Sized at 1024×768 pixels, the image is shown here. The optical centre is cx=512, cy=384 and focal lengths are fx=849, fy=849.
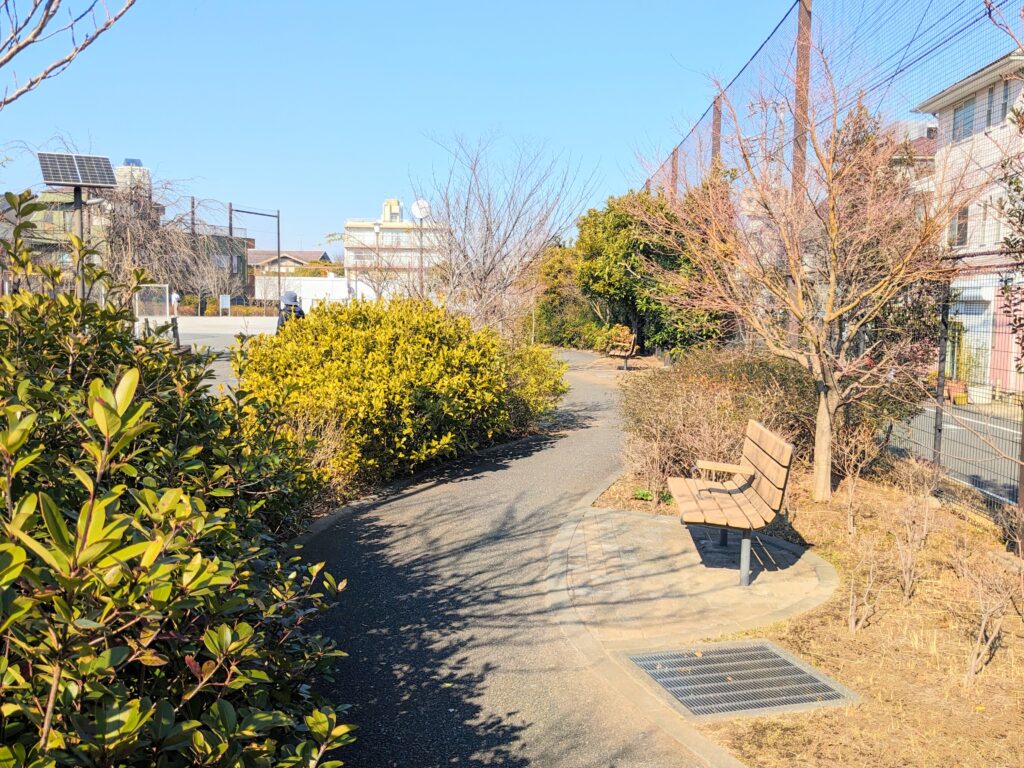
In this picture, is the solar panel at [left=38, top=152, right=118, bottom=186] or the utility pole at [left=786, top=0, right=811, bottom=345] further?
the solar panel at [left=38, top=152, right=118, bottom=186]

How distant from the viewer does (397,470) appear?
8.65 meters

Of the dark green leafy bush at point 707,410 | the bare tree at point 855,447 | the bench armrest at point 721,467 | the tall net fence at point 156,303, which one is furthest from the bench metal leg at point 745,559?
the tall net fence at point 156,303

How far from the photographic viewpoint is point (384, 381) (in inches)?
315

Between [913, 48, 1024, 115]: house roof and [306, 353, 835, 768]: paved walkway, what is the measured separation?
159 inches

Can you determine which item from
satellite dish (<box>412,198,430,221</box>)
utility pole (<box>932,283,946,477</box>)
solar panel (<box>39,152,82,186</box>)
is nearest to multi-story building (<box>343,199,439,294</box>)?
satellite dish (<box>412,198,430,221</box>)

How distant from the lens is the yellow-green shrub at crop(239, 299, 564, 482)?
7.71 meters

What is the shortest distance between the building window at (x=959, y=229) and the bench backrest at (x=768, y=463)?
7.52 ft

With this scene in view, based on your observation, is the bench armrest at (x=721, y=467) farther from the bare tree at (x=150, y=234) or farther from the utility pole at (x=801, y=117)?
the bare tree at (x=150, y=234)

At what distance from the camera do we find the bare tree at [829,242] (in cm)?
673

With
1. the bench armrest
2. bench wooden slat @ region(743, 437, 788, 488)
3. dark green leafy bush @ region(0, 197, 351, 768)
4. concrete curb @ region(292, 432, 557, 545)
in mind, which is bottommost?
concrete curb @ region(292, 432, 557, 545)

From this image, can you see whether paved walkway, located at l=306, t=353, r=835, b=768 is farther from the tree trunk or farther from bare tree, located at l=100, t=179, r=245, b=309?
bare tree, located at l=100, t=179, r=245, b=309

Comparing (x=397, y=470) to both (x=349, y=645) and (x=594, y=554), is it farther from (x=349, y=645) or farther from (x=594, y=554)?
(x=349, y=645)

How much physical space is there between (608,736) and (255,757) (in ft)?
6.77

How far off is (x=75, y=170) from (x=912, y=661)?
10.2 metres
